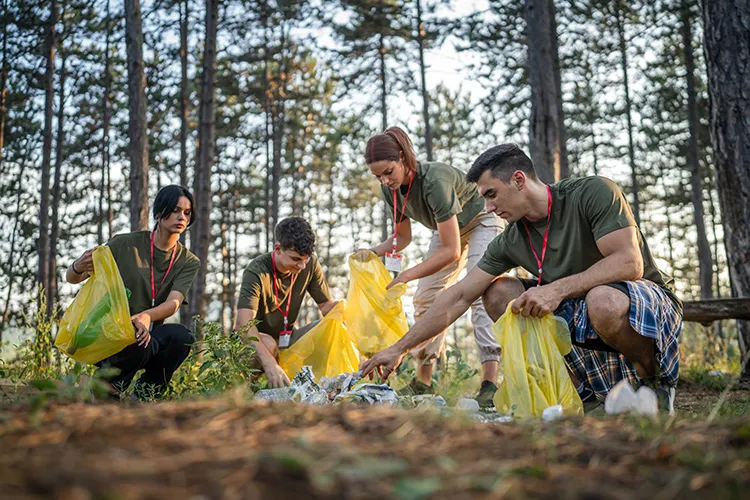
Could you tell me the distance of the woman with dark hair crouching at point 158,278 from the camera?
3894 millimetres

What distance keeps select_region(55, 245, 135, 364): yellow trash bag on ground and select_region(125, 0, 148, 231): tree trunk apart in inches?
176

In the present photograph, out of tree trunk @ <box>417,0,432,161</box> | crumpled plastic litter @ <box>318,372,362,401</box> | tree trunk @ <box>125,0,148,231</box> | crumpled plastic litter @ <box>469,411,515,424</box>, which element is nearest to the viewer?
crumpled plastic litter @ <box>469,411,515,424</box>

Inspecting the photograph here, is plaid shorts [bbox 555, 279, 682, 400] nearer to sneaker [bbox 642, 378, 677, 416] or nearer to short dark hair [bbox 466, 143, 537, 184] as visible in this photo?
sneaker [bbox 642, 378, 677, 416]

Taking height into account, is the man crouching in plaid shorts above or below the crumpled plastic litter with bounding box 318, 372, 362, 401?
above

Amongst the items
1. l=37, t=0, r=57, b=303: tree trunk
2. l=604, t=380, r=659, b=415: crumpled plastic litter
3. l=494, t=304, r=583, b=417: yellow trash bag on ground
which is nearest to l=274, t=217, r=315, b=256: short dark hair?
l=494, t=304, r=583, b=417: yellow trash bag on ground

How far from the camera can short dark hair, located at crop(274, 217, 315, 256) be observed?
167 inches

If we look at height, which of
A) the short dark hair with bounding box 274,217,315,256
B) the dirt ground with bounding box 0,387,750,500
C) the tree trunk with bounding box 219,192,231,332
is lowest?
the dirt ground with bounding box 0,387,750,500

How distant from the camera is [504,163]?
10.4 ft

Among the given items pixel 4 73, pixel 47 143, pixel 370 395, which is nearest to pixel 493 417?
pixel 370 395

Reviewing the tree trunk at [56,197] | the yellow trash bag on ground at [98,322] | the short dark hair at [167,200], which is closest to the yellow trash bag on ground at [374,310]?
the short dark hair at [167,200]

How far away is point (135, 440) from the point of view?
110cm

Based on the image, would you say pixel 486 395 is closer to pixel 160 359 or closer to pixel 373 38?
pixel 160 359

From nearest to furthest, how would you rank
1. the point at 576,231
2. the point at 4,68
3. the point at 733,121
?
1. the point at 576,231
2. the point at 733,121
3. the point at 4,68

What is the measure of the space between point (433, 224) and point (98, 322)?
2.32m
